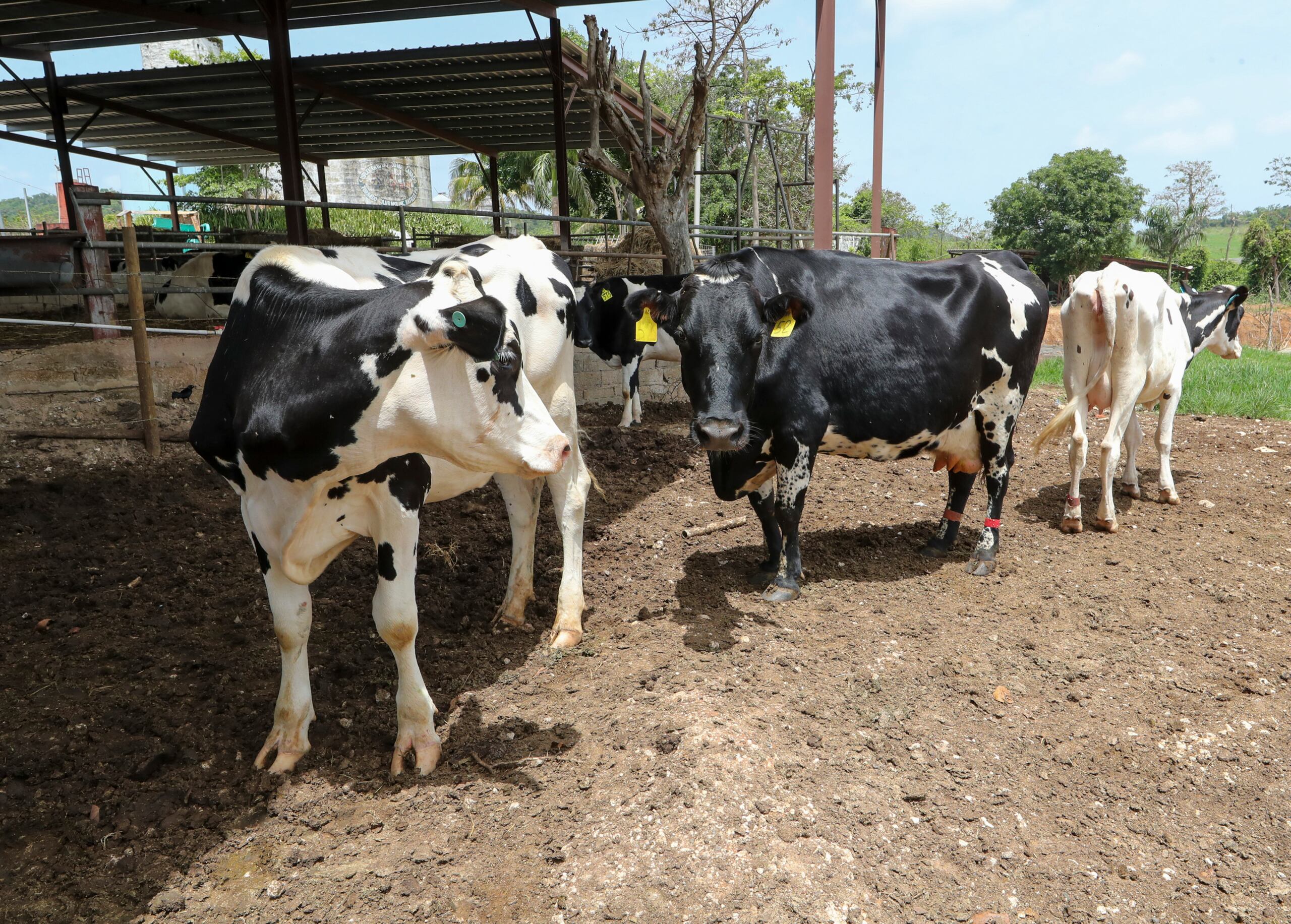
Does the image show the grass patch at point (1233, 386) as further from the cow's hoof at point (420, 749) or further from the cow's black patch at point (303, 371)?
the cow's black patch at point (303, 371)

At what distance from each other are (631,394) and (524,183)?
30.7 metres

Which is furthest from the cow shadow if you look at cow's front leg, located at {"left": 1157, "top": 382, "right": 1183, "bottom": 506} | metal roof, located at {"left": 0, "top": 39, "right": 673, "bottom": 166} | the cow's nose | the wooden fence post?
metal roof, located at {"left": 0, "top": 39, "right": 673, "bottom": 166}

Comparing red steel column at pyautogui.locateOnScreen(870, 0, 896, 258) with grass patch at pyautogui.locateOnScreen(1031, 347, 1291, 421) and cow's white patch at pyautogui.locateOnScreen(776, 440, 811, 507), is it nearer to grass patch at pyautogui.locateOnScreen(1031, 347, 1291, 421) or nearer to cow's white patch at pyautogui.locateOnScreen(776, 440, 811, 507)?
grass patch at pyautogui.locateOnScreen(1031, 347, 1291, 421)

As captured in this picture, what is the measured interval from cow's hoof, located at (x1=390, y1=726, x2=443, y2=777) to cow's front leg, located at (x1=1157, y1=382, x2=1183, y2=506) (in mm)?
5781

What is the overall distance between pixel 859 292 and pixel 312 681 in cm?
340

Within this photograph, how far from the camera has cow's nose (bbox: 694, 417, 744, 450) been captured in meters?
4.00

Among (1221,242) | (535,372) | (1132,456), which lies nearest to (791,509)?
(535,372)

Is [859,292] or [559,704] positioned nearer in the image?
[559,704]

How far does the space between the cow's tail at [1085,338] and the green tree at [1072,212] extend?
3973 centimetres

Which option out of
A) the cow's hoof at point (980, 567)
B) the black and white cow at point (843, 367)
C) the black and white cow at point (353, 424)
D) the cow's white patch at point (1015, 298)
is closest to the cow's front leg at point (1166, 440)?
the black and white cow at point (843, 367)

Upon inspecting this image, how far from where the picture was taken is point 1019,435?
347 inches

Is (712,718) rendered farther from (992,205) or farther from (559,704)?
(992,205)

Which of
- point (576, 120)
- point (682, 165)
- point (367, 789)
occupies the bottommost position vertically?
point (367, 789)

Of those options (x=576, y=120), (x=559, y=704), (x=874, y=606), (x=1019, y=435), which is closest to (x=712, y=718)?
(x=559, y=704)
